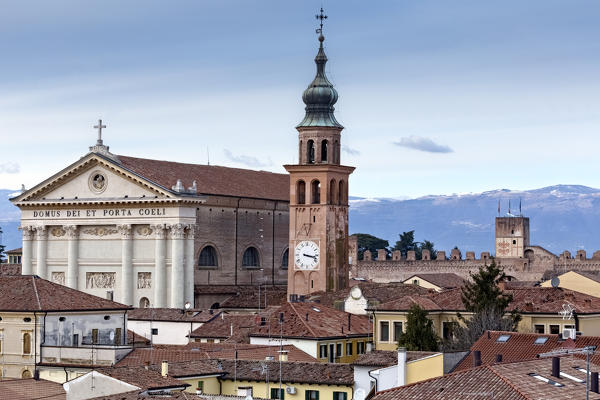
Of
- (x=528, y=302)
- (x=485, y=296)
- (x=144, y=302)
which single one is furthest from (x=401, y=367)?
(x=144, y=302)

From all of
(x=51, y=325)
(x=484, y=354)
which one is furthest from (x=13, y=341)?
(x=484, y=354)

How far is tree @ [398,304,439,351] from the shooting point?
50.8 metres

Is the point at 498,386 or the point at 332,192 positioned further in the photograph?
the point at 332,192

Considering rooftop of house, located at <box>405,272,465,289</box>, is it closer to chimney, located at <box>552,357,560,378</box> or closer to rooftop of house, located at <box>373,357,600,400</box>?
chimney, located at <box>552,357,560,378</box>

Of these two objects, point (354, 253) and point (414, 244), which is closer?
point (354, 253)

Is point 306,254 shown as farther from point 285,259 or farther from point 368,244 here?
point 368,244

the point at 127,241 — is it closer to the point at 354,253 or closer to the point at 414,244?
the point at 354,253

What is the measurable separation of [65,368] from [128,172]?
30293mm

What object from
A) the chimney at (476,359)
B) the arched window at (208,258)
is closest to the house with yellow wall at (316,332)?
the chimney at (476,359)

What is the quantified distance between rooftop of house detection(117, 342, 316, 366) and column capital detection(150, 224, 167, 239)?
22672mm

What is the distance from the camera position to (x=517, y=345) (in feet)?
145

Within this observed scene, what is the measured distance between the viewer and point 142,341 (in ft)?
199

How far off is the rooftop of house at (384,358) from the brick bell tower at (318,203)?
34.0 meters

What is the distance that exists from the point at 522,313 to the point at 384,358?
519 inches
